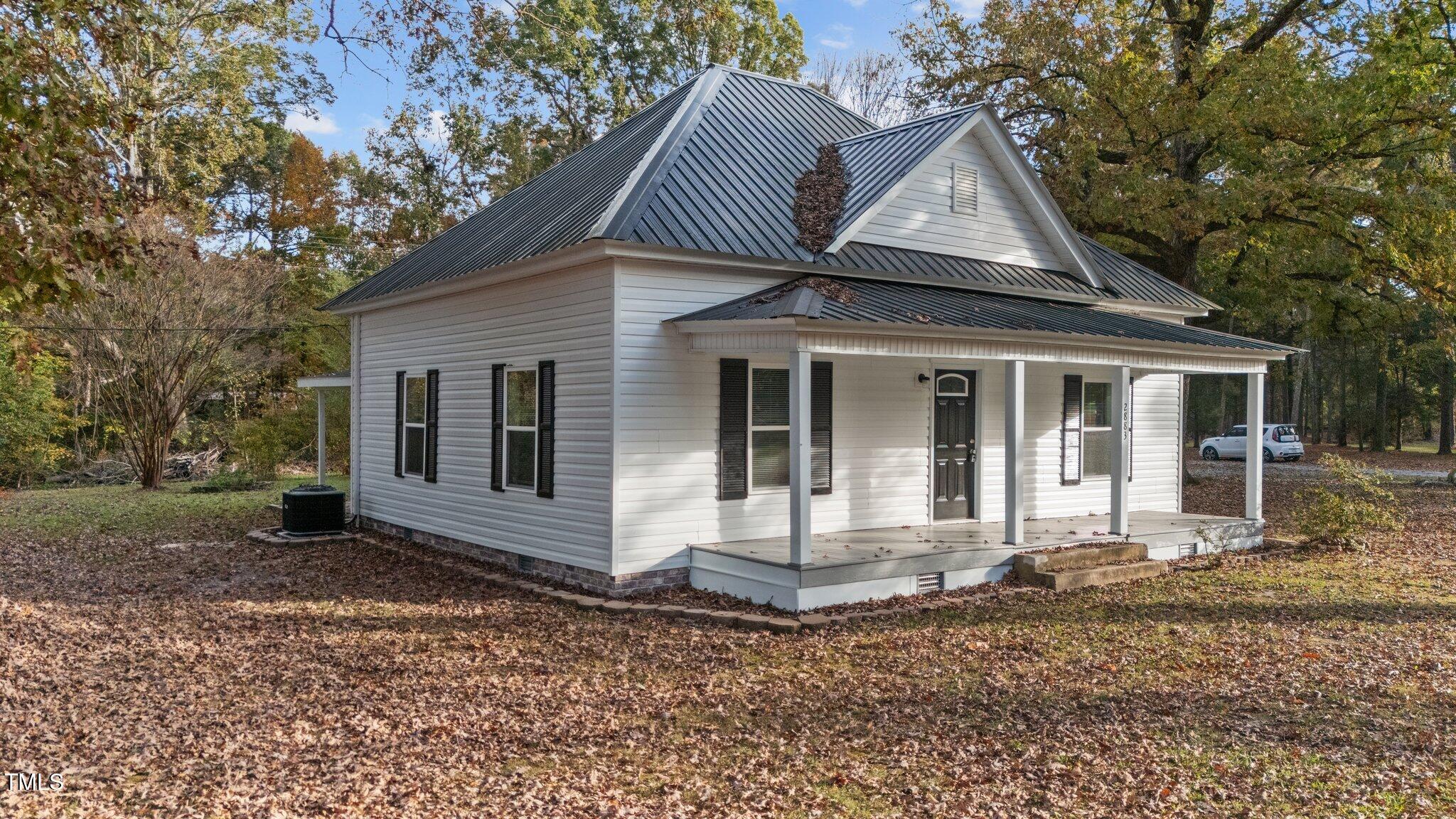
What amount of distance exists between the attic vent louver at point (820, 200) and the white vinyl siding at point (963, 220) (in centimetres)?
47

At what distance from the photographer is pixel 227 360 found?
2295cm

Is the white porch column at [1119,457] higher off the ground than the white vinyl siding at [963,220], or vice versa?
the white vinyl siding at [963,220]

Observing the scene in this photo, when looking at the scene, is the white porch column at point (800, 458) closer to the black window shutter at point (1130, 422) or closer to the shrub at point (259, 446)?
the black window shutter at point (1130, 422)

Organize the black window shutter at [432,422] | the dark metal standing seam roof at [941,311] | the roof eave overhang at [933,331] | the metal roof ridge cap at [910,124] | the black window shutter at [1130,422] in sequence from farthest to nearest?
the black window shutter at [1130,422]
the black window shutter at [432,422]
the metal roof ridge cap at [910,124]
the dark metal standing seam roof at [941,311]
the roof eave overhang at [933,331]

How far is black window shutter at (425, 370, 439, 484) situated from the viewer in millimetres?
13609

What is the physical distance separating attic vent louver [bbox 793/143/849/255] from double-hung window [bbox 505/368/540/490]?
145 inches

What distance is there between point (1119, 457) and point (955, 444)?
6.88 feet

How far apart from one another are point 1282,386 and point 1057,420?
45846 mm

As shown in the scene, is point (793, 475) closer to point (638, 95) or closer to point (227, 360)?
point (227, 360)

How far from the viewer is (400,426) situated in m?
14.6

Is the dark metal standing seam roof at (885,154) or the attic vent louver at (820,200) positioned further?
the dark metal standing seam roof at (885,154)

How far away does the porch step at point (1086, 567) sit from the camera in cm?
1083

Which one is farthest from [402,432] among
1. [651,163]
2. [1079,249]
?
[1079,249]

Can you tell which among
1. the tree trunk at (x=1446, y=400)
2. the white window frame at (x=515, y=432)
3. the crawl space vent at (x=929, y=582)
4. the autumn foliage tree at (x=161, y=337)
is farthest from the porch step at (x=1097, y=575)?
the tree trunk at (x=1446, y=400)
